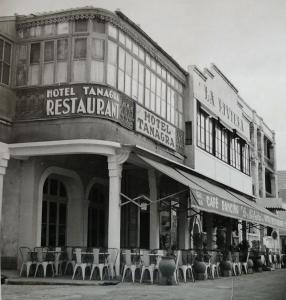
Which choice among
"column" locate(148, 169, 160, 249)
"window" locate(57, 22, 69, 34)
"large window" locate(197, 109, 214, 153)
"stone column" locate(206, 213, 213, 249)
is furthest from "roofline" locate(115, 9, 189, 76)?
"stone column" locate(206, 213, 213, 249)

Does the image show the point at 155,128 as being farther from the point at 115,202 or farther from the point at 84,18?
the point at 84,18

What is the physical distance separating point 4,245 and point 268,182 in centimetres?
2860

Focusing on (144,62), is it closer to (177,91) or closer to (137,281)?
(177,91)

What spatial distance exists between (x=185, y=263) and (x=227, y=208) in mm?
2596

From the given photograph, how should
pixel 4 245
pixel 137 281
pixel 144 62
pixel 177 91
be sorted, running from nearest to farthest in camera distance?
pixel 137 281
pixel 4 245
pixel 144 62
pixel 177 91

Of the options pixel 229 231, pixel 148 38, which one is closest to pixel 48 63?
pixel 148 38

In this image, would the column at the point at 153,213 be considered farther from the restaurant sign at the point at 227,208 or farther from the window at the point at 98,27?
the window at the point at 98,27

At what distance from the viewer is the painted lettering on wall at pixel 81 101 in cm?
1423

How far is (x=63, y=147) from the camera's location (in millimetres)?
14281

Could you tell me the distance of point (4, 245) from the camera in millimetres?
14828

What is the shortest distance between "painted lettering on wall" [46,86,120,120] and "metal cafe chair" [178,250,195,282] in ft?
14.3

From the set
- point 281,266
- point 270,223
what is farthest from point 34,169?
point 281,266

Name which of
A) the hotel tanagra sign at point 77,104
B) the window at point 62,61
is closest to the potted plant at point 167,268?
the hotel tanagra sign at point 77,104

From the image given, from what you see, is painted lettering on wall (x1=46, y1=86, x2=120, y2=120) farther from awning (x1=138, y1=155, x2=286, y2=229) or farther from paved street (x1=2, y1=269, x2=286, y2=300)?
paved street (x1=2, y1=269, x2=286, y2=300)
